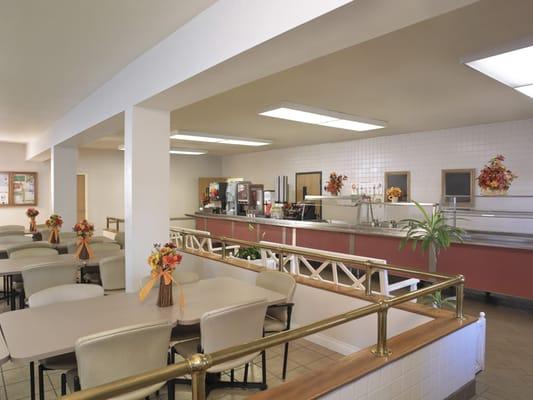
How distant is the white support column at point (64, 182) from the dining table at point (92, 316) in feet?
15.0

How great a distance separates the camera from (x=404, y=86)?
3.76 m

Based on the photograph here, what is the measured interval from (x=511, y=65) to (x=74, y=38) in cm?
323

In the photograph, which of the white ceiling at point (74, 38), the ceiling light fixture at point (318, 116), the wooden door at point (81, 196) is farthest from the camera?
the wooden door at point (81, 196)

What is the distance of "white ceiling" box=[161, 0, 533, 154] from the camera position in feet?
8.08

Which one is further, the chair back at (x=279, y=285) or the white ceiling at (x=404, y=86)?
the chair back at (x=279, y=285)

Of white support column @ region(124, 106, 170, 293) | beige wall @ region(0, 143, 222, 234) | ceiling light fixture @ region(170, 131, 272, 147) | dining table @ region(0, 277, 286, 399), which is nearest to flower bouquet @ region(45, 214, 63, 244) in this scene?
ceiling light fixture @ region(170, 131, 272, 147)

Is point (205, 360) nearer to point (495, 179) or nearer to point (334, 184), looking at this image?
point (495, 179)

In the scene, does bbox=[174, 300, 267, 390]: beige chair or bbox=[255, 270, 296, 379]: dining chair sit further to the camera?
bbox=[255, 270, 296, 379]: dining chair

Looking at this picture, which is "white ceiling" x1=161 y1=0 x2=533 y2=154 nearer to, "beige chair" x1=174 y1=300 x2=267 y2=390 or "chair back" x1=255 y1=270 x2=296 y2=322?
"chair back" x1=255 y1=270 x2=296 y2=322

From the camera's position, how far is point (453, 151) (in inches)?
246

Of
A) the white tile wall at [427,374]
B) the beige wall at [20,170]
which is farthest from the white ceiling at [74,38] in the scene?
the beige wall at [20,170]

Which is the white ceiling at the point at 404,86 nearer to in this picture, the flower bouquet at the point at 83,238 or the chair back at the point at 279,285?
the chair back at the point at 279,285

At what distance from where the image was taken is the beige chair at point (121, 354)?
1627 mm

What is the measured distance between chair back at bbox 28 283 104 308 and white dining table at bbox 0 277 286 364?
15 centimetres
